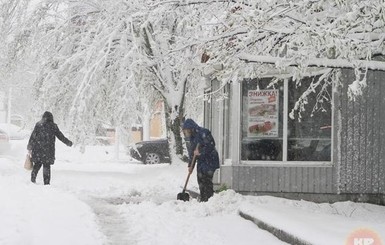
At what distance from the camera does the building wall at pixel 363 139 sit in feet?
35.5

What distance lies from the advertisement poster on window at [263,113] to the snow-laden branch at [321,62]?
12.1 feet

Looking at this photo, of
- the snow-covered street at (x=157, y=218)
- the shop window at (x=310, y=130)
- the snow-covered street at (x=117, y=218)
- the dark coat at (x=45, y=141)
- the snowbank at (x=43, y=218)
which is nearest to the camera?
the snowbank at (x=43, y=218)

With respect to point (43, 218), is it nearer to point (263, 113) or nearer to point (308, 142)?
point (263, 113)

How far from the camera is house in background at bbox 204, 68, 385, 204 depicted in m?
10.9

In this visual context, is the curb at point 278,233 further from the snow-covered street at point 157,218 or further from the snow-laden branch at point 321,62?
the snow-laden branch at point 321,62

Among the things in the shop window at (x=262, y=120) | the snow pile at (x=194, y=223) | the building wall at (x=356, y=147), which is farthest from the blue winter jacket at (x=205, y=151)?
the building wall at (x=356, y=147)

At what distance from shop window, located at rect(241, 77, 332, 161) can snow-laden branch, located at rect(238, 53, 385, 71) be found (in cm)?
317

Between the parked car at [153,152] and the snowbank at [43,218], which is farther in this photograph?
the parked car at [153,152]

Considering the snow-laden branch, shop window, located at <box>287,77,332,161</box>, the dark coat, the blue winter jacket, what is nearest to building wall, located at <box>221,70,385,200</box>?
shop window, located at <box>287,77,332,161</box>

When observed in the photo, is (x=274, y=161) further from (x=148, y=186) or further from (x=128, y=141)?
(x=128, y=141)

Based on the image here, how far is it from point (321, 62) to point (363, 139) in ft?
12.5

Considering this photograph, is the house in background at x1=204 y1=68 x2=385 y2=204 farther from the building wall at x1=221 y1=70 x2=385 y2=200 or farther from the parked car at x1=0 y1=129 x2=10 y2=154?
the parked car at x1=0 y1=129 x2=10 y2=154

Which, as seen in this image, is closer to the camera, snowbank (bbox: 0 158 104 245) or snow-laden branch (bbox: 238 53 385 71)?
snowbank (bbox: 0 158 104 245)

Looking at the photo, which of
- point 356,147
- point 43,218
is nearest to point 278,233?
point 43,218
